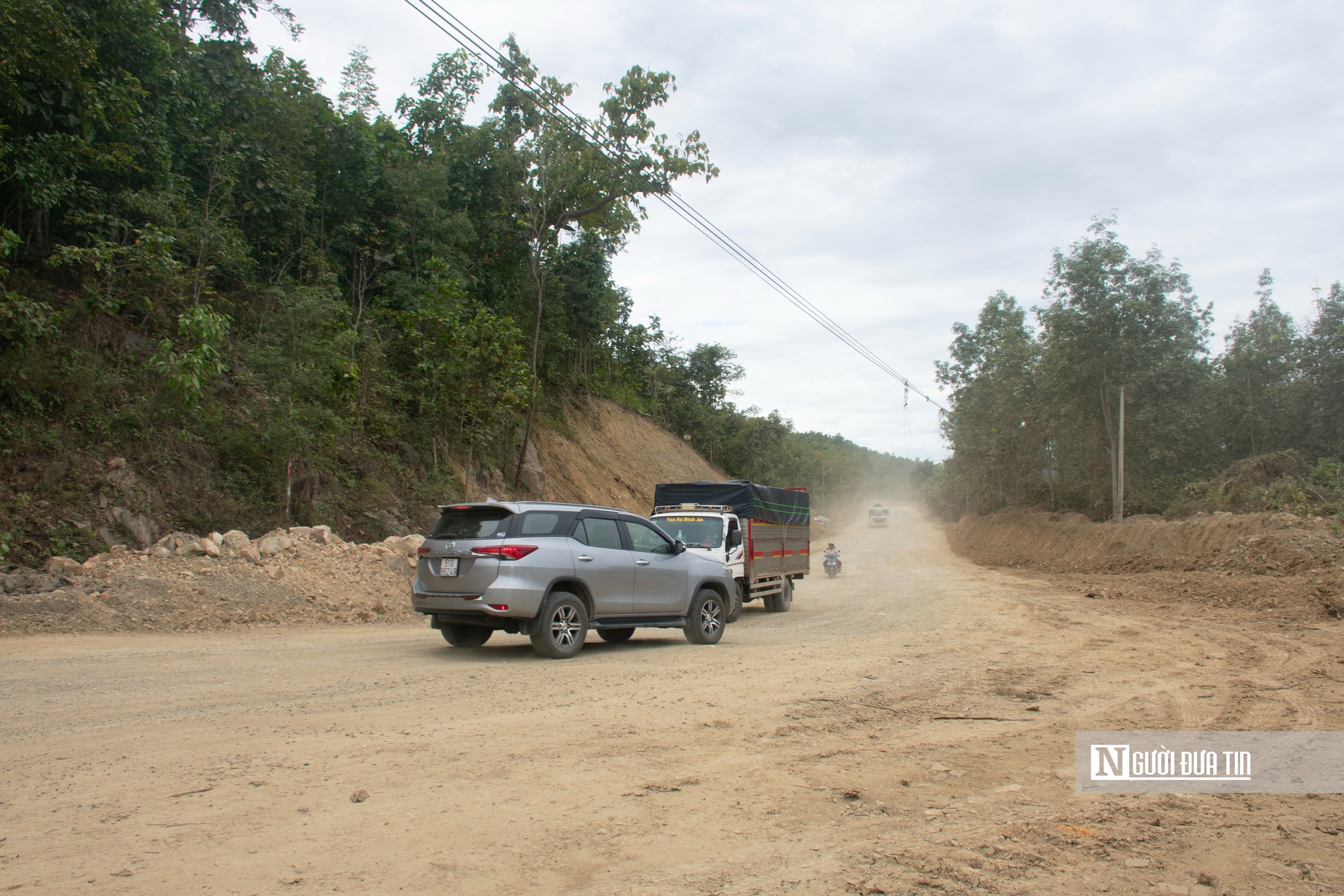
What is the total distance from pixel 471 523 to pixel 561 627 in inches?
63.2

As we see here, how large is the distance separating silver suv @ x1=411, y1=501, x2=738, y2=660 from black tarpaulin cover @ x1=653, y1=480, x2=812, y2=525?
5.49 metres

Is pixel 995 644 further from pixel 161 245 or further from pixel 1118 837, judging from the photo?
pixel 161 245

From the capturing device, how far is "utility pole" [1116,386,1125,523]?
2767 cm

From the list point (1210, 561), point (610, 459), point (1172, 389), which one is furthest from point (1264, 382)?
point (610, 459)

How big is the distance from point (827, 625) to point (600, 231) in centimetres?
2031

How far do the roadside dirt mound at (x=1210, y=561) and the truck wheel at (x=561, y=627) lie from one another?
13506 mm

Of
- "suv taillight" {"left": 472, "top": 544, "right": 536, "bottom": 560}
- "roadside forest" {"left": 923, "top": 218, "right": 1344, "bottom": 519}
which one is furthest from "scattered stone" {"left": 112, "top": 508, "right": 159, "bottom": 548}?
"roadside forest" {"left": 923, "top": 218, "right": 1344, "bottom": 519}

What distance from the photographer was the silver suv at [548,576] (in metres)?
8.65

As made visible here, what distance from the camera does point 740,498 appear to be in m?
16.0

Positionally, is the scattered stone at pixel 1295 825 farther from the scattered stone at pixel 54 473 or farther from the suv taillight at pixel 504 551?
the scattered stone at pixel 54 473

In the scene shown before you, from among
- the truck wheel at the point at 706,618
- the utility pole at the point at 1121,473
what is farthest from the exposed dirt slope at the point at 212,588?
the utility pole at the point at 1121,473

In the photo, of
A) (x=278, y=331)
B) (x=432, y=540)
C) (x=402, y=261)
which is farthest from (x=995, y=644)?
(x=402, y=261)

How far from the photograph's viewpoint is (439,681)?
7.59 metres

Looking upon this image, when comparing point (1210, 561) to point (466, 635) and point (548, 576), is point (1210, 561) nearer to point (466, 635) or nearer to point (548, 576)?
point (548, 576)
